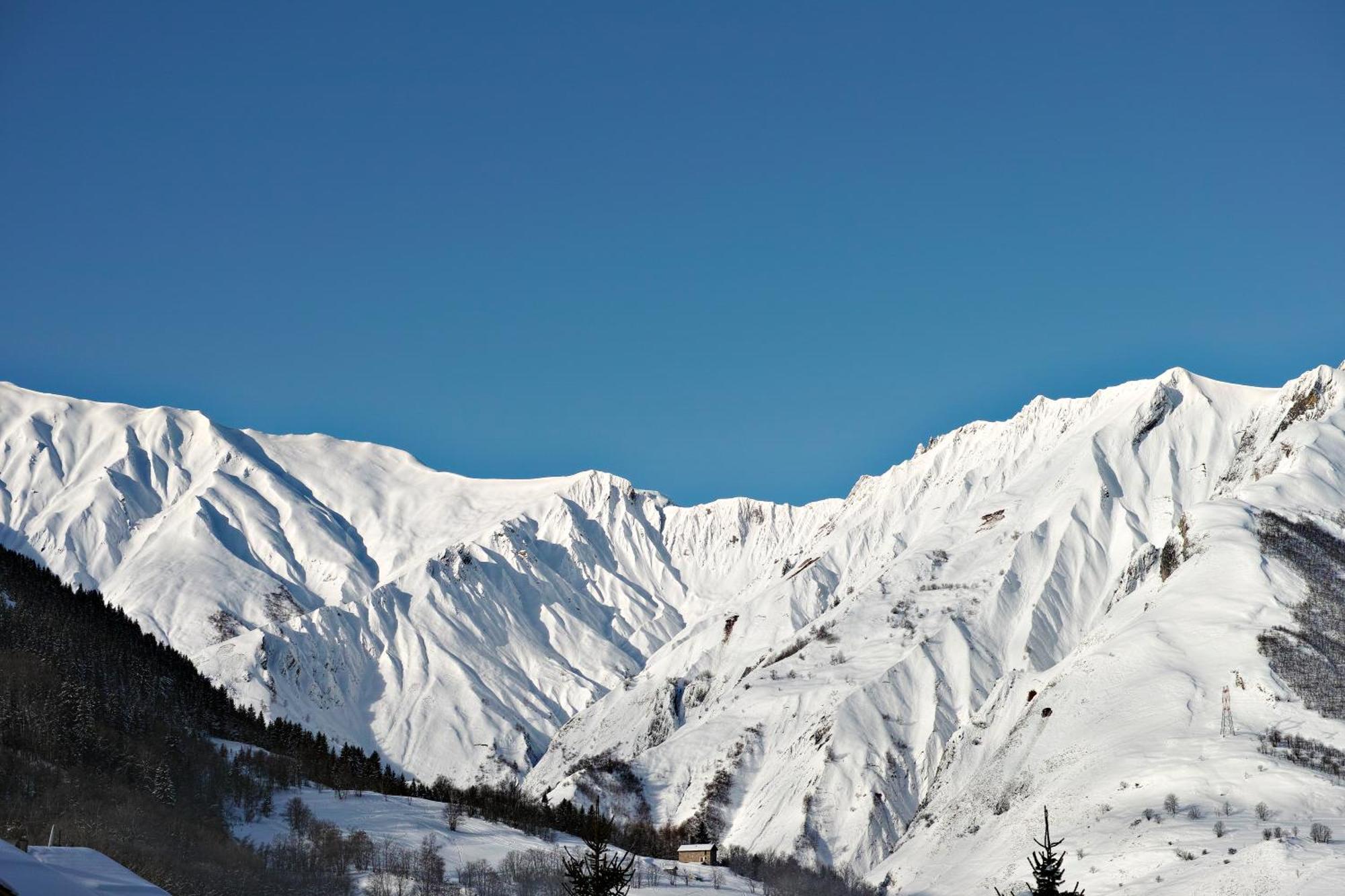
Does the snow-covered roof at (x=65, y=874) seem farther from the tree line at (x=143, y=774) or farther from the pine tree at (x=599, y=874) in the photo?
the tree line at (x=143, y=774)

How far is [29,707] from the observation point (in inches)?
5463

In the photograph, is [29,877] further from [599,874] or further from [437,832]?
[437,832]

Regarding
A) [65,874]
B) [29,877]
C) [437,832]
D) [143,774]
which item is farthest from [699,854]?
[29,877]

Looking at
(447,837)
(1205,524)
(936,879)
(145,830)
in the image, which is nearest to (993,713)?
(1205,524)

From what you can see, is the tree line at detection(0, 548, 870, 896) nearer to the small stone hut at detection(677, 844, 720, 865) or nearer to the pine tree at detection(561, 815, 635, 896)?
the small stone hut at detection(677, 844, 720, 865)

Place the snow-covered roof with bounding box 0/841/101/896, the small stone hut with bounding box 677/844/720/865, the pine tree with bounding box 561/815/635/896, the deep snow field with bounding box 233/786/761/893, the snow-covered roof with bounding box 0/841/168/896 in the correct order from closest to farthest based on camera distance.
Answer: the snow-covered roof with bounding box 0/841/101/896 < the snow-covered roof with bounding box 0/841/168/896 < the pine tree with bounding box 561/815/635/896 < the deep snow field with bounding box 233/786/761/893 < the small stone hut with bounding box 677/844/720/865

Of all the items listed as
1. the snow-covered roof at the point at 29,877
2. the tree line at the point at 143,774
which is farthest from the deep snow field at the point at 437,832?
the snow-covered roof at the point at 29,877

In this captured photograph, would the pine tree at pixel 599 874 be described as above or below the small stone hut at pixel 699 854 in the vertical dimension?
below

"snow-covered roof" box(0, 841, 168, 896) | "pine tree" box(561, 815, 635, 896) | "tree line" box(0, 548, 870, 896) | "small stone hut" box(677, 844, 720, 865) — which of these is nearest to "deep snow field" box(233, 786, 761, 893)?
"tree line" box(0, 548, 870, 896)

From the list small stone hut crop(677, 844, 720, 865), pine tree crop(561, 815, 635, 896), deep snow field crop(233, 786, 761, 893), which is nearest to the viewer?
pine tree crop(561, 815, 635, 896)

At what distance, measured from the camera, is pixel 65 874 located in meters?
34.9

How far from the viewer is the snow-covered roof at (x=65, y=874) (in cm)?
3169

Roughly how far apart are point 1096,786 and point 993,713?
55.4 metres

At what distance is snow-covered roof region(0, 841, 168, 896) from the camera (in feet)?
104
